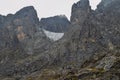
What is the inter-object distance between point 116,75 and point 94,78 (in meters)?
8.77

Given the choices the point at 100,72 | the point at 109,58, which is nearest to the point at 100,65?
the point at 109,58

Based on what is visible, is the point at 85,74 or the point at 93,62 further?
the point at 93,62

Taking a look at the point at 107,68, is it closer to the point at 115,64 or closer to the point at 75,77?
the point at 115,64

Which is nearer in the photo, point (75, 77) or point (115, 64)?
point (115, 64)

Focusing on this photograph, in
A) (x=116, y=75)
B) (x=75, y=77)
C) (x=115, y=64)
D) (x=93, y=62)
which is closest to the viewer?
(x=116, y=75)

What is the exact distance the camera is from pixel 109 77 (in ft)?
379

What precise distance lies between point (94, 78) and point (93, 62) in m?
30.6

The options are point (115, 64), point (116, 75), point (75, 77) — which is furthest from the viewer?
point (75, 77)

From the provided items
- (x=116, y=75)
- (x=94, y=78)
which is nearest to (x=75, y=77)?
(x=94, y=78)

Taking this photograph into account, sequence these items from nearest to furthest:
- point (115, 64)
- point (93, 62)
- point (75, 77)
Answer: point (115, 64), point (75, 77), point (93, 62)

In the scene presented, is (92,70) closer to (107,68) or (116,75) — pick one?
(107,68)

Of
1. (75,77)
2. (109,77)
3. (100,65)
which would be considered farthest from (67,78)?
(109,77)

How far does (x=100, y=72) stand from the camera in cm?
12150

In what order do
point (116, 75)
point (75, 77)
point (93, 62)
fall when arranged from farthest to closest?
point (93, 62)
point (75, 77)
point (116, 75)
